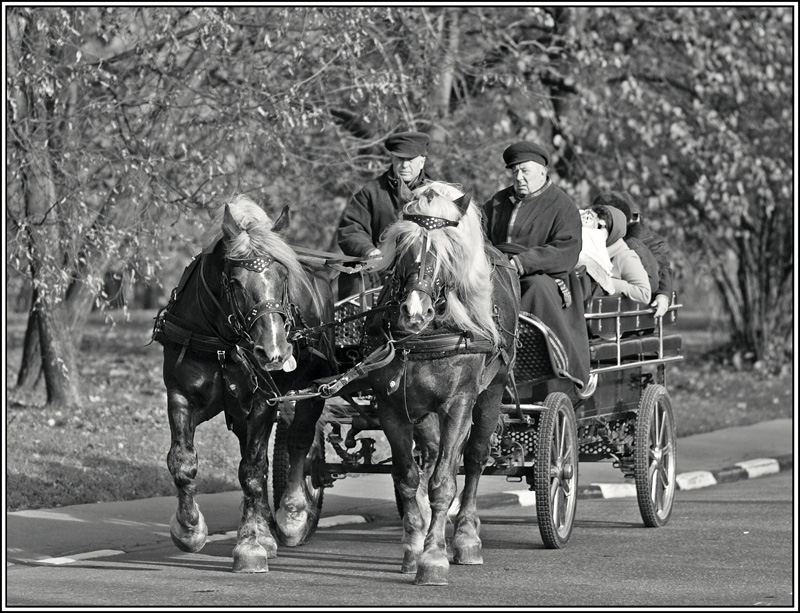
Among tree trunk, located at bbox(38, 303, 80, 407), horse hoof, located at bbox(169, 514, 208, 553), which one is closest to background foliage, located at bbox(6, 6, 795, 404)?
tree trunk, located at bbox(38, 303, 80, 407)

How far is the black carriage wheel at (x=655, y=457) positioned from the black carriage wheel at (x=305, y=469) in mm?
2139

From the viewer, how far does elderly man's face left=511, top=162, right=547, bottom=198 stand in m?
8.84

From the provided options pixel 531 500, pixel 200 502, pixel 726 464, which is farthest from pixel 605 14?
pixel 200 502

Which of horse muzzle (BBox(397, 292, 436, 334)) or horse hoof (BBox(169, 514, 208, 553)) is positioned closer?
horse muzzle (BBox(397, 292, 436, 334))

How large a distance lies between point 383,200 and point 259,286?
A: 2.01 m

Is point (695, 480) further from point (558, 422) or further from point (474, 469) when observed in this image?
point (474, 469)

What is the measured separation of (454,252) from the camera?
23.6 ft

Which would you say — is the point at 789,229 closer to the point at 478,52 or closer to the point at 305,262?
the point at 478,52

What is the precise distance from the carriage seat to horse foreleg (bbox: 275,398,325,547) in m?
1.99

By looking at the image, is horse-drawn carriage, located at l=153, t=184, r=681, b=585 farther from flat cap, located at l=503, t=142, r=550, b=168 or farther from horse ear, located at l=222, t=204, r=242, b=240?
flat cap, located at l=503, t=142, r=550, b=168

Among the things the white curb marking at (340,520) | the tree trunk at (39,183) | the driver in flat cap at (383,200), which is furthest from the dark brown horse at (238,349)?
the tree trunk at (39,183)

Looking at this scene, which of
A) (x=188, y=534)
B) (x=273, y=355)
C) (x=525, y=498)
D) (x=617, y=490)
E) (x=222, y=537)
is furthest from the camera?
(x=617, y=490)

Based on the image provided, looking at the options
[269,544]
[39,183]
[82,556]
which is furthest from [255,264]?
[39,183]

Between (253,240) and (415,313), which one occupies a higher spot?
(253,240)
